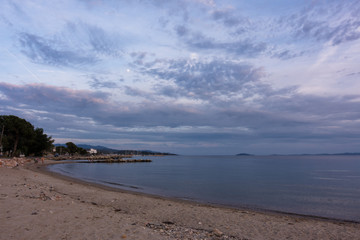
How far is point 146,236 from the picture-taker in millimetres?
8172

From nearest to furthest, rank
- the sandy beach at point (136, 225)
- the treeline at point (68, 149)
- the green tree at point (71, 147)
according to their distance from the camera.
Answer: the sandy beach at point (136, 225)
the green tree at point (71, 147)
the treeline at point (68, 149)

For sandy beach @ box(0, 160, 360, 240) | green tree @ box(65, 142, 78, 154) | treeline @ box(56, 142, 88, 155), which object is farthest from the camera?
treeline @ box(56, 142, 88, 155)

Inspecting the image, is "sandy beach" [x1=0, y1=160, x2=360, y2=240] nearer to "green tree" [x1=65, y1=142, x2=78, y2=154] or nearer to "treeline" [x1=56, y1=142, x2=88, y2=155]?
"green tree" [x1=65, y1=142, x2=78, y2=154]

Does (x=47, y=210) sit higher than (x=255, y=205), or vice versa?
(x=47, y=210)

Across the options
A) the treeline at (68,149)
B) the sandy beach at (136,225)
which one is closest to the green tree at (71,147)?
the treeline at (68,149)

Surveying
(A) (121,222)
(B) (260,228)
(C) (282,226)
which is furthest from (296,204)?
(A) (121,222)

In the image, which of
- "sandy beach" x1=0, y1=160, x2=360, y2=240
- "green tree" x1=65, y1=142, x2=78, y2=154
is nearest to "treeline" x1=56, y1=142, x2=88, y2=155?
"green tree" x1=65, y1=142, x2=78, y2=154

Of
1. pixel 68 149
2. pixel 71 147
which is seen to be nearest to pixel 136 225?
pixel 71 147

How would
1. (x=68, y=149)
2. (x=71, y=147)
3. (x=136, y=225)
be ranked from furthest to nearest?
1. (x=68, y=149)
2. (x=71, y=147)
3. (x=136, y=225)

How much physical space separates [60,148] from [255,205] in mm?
185832

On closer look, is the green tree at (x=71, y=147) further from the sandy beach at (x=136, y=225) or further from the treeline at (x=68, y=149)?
the sandy beach at (x=136, y=225)

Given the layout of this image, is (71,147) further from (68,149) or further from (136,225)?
(136,225)

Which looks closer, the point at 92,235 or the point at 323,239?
the point at 92,235

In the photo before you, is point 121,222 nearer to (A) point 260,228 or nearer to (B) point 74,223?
(B) point 74,223
